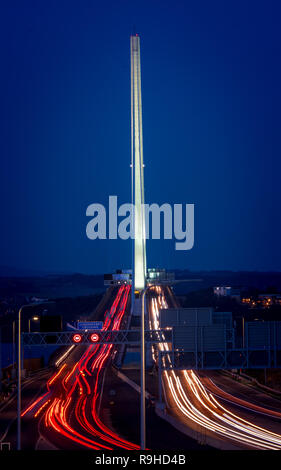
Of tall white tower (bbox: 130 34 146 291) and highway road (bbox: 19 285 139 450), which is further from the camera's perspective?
tall white tower (bbox: 130 34 146 291)

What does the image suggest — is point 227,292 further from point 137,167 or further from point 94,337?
point 94,337

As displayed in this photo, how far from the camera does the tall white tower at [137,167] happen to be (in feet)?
278

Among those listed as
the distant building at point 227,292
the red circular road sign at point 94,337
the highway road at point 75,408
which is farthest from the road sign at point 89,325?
the distant building at point 227,292

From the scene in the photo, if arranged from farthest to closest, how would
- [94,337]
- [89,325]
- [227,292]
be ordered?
[227,292]
[89,325]
[94,337]

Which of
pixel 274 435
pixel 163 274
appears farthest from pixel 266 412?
pixel 163 274

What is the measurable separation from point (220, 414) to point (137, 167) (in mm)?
55464

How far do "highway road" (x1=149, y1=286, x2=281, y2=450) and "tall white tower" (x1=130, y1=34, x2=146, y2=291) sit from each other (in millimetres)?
37730

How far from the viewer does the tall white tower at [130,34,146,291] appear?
84875mm

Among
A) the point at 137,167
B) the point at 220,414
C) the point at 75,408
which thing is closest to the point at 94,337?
the point at 75,408

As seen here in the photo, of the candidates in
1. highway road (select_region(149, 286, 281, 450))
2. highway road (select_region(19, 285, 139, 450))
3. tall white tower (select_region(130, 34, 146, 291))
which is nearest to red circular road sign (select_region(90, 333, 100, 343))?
highway road (select_region(19, 285, 139, 450))

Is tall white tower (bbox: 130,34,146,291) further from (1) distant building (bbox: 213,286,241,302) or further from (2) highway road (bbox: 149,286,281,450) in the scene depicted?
(1) distant building (bbox: 213,286,241,302)

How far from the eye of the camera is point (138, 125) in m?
85.2

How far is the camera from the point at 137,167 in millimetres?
85500
